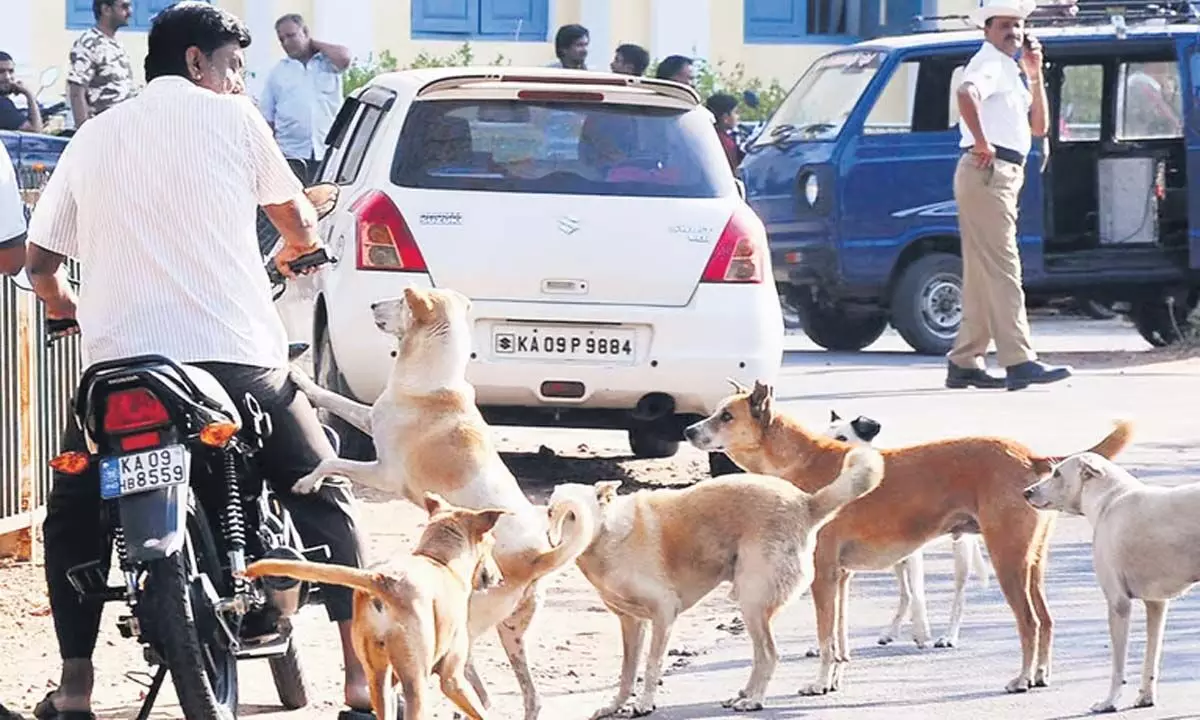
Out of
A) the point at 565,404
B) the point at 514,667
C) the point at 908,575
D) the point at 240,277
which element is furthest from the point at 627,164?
the point at 240,277

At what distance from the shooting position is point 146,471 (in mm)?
5523

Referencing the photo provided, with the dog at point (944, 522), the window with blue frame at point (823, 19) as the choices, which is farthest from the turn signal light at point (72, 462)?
the window with blue frame at point (823, 19)

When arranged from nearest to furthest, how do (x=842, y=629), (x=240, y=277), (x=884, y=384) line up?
1. (x=240, y=277)
2. (x=842, y=629)
3. (x=884, y=384)

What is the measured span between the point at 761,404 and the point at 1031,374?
21.2ft

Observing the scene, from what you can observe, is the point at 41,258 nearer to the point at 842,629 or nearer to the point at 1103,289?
the point at 842,629

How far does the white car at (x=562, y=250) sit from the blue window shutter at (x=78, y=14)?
1777cm

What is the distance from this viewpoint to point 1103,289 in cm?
1750

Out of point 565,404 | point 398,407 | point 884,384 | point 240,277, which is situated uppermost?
point 240,277

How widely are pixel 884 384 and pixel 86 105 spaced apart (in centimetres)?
554

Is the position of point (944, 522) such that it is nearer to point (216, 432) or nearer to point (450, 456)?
point (450, 456)

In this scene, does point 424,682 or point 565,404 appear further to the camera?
point 565,404

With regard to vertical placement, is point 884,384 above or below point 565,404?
below

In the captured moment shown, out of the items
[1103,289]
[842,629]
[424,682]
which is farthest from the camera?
[1103,289]

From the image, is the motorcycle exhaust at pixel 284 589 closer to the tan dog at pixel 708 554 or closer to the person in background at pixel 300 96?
the tan dog at pixel 708 554
